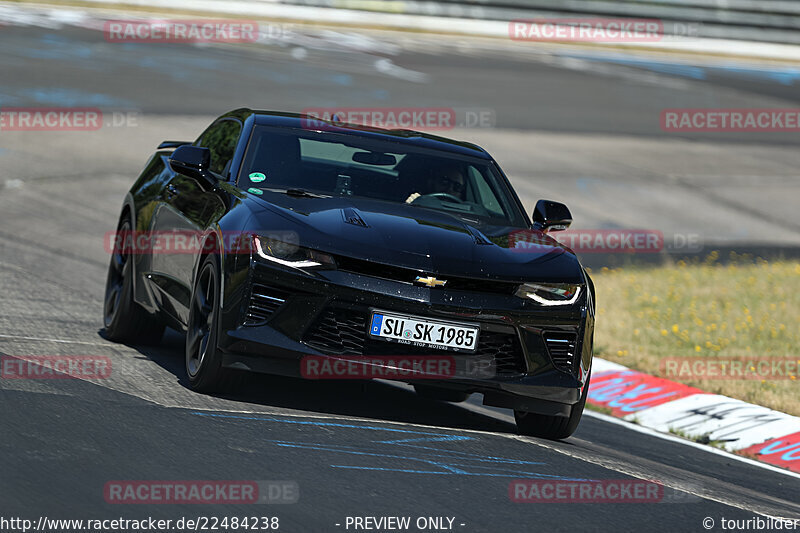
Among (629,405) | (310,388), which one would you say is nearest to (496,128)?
(629,405)

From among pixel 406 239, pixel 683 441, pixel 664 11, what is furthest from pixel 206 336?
pixel 664 11

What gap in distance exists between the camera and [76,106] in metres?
18.7

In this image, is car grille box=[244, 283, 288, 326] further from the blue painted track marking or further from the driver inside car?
the driver inside car

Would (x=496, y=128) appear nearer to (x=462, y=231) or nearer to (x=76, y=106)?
(x=76, y=106)

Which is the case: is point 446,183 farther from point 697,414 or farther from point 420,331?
point 697,414

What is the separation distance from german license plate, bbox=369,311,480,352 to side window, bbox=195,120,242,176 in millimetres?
1888

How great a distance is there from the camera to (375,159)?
7.94 m

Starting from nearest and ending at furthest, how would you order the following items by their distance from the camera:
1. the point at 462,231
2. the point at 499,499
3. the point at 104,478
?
the point at 104,478
the point at 499,499
the point at 462,231

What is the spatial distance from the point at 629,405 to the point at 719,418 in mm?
753

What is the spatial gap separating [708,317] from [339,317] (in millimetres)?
6935

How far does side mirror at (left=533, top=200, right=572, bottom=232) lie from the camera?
8211 mm

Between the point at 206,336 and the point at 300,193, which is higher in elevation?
the point at 300,193

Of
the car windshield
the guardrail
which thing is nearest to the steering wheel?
the car windshield

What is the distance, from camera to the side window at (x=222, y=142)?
8.08 m
